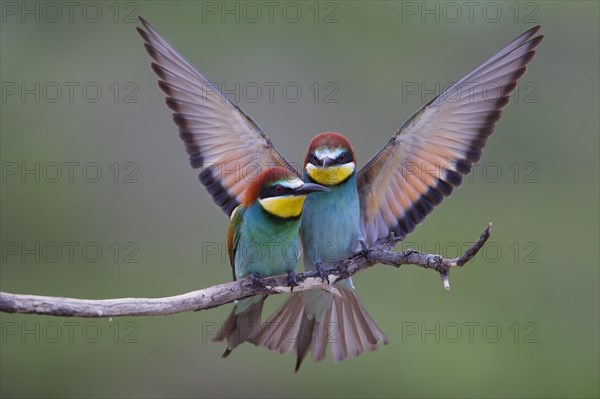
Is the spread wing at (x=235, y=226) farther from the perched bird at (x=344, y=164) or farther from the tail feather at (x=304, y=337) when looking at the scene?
the tail feather at (x=304, y=337)

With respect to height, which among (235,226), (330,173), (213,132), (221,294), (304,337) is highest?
(213,132)

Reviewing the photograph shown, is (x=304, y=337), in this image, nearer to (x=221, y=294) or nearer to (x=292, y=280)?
(x=292, y=280)

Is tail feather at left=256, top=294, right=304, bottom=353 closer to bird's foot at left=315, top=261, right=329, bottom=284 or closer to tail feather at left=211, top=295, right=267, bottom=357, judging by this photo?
tail feather at left=211, top=295, right=267, bottom=357

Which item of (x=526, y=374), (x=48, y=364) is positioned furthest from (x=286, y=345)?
(x=48, y=364)

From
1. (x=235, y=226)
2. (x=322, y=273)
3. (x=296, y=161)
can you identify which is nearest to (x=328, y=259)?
(x=322, y=273)

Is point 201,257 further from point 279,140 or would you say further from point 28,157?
point 28,157

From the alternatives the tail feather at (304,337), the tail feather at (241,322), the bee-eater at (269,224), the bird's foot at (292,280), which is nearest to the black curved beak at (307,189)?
the bee-eater at (269,224)

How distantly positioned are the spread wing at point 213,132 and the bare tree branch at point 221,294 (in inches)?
12.9

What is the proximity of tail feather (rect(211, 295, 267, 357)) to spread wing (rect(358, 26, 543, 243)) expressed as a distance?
0.40m

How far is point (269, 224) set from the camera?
7.64ft

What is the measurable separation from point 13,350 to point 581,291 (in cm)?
262

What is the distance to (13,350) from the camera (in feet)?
13.9

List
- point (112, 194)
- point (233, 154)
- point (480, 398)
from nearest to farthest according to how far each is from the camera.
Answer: point (233, 154)
point (480, 398)
point (112, 194)

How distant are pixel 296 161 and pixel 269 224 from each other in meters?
1.70
